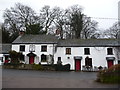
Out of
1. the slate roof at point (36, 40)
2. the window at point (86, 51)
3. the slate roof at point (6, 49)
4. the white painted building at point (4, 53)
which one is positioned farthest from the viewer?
the slate roof at point (6, 49)

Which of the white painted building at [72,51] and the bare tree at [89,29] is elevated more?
the bare tree at [89,29]

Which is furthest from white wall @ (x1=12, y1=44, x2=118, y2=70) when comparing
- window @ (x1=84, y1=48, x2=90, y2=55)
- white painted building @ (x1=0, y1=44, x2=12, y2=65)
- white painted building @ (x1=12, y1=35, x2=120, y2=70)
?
white painted building @ (x1=0, y1=44, x2=12, y2=65)

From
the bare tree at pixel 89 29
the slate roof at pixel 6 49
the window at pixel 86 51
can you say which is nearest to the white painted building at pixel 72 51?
the window at pixel 86 51

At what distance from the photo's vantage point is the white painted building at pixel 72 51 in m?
33.1

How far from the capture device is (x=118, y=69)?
13.8 metres

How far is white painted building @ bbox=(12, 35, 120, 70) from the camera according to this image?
33.1 metres

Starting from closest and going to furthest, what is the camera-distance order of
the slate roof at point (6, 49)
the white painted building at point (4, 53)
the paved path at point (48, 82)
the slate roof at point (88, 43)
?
the paved path at point (48, 82), the slate roof at point (88, 43), the white painted building at point (4, 53), the slate roof at point (6, 49)

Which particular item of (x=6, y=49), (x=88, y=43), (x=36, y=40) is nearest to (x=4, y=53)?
(x=6, y=49)

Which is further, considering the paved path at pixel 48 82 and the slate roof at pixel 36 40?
the slate roof at pixel 36 40

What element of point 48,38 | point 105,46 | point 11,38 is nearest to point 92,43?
point 105,46

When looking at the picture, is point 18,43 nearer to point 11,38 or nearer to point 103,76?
point 11,38

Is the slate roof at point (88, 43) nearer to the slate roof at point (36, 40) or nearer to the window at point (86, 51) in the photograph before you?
the window at point (86, 51)

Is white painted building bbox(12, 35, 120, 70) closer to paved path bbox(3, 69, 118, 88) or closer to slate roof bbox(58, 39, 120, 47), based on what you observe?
slate roof bbox(58, 39, 120, 47)

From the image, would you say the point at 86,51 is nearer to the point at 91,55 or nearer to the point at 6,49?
the point at 91,55
